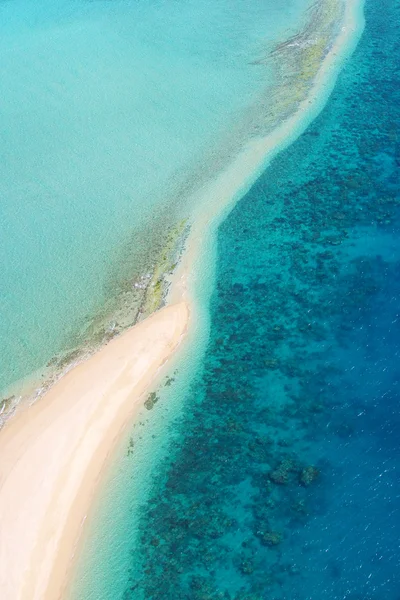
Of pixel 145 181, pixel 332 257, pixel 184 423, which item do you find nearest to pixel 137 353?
pixel 184 423

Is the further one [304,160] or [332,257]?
[304,160]

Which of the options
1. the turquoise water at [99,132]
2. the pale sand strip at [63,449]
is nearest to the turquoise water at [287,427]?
the pale sand strip at [63,449]

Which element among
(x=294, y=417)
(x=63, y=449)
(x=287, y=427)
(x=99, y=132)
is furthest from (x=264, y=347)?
(x=99, y=132)

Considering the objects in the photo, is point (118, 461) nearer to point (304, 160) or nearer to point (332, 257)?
point (332, 257)

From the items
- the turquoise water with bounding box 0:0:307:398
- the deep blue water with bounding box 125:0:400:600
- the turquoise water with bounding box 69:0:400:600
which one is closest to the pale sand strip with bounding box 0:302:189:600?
the turquoise water with bounding box 69:0:400:600

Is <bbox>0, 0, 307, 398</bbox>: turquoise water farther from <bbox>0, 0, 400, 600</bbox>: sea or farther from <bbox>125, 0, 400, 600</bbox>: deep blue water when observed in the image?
<bbox>125, 0, 400, 600</bbox>: deep blue water

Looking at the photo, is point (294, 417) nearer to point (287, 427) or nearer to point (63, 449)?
point (287, 427)
